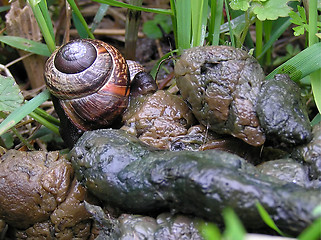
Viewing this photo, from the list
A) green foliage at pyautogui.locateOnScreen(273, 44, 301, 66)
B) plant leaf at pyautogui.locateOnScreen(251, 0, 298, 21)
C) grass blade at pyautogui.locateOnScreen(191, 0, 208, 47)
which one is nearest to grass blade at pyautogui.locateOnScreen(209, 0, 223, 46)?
grass blade at pyautogui.locateOnScreen(191, 0, 208, 47)

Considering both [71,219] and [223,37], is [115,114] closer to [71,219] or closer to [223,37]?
[71,219]

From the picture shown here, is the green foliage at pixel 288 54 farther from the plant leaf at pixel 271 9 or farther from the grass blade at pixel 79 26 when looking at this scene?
the grass blade at pixel 79 26

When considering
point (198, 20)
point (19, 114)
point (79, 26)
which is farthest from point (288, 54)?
point (19, 114)

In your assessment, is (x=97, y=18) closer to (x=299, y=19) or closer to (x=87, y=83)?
(x=87, y=83)

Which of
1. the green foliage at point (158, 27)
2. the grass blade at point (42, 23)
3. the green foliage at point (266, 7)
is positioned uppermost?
the green foliage at point (266, 7)

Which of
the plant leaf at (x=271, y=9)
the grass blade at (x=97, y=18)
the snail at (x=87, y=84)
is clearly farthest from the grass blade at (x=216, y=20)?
the grass blade at (x=97, y=18)

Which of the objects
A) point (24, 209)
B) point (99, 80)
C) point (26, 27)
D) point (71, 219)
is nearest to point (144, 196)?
point (71, 219)
